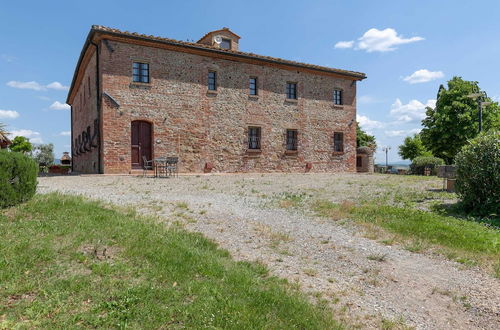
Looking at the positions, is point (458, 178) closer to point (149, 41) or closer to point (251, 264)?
point (251, 264)

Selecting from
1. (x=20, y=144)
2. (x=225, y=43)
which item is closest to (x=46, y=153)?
(x=20, y=144)

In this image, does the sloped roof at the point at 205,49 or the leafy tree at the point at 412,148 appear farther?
the leafy tree at the point at 412,148

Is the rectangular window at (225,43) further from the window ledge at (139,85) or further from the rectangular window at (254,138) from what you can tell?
the window ledge at (139,85)

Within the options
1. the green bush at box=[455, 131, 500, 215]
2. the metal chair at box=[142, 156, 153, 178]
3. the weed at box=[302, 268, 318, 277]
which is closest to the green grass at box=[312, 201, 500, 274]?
the green bush at box=[455, 131, 500, 215]

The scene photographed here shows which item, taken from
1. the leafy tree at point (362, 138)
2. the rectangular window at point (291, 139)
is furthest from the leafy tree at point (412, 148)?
the rectangular window at point (291, 139)

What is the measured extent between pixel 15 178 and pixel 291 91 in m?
16.7

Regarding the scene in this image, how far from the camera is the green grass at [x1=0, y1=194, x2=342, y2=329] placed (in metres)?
2.85

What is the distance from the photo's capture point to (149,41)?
1542 cm

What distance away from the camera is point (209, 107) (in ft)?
56.8

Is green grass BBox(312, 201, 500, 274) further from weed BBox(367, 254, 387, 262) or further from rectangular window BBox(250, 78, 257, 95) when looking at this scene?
rectangular window BBox(250, 78, 257, 95)

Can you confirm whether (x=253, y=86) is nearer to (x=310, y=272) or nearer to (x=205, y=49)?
(x=205, y=49)

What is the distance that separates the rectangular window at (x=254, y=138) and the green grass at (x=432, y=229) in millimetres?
10738

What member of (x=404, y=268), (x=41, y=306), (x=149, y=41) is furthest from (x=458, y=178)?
(x=149, y=41)

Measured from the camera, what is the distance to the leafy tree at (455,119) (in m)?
29.1
